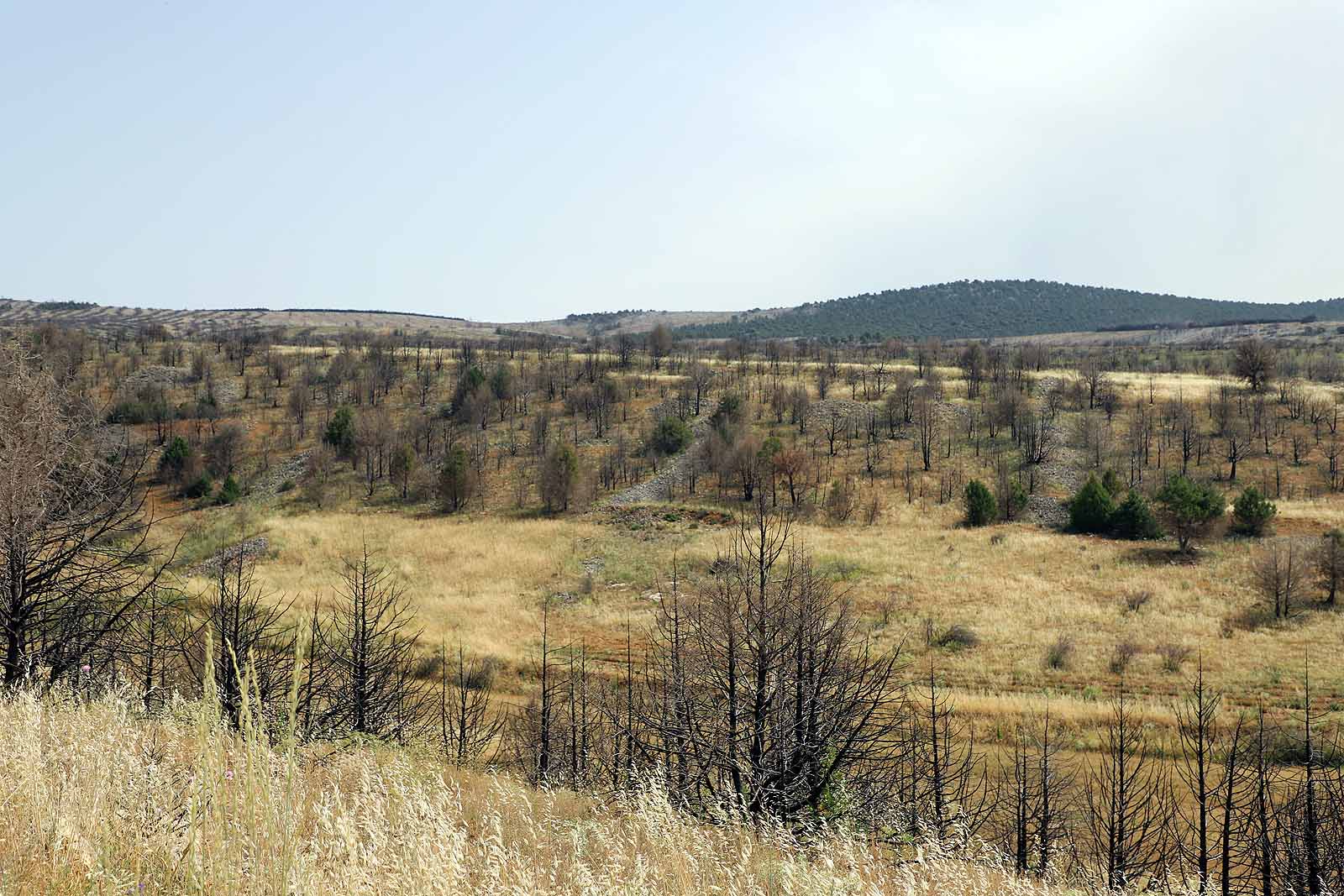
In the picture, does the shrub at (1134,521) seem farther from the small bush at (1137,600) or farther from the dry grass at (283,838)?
the dry grass at (283,838)

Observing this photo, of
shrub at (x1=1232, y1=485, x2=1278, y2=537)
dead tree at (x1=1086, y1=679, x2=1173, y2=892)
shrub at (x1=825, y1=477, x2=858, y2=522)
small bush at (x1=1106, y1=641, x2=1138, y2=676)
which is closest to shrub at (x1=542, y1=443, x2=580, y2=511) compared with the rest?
shrub at (x1=825, y1=477, x2=858, y2=522)

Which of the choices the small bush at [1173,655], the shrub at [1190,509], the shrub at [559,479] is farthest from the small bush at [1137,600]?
the shrub at [559,479]

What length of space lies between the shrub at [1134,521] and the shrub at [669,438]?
3306 cm

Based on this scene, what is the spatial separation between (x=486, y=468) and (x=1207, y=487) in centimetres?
4916

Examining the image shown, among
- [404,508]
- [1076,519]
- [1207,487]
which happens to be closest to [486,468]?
[404,508]

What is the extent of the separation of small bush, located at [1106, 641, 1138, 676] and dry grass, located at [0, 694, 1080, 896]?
2513cm

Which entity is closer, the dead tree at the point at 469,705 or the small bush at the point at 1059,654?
the dead tree at the point at 469,705

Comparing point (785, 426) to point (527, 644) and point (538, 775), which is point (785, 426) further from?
point (538, 775)

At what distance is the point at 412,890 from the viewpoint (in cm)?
344

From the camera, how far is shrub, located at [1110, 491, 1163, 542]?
45.2m

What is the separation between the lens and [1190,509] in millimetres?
41250

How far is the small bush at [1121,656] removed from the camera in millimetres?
27688

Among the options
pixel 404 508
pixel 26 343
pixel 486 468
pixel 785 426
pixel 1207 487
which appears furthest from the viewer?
pixel 785 426

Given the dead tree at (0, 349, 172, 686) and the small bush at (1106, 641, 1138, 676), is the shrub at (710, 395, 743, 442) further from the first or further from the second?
the dead tree at (0, 349, 172, 686)
